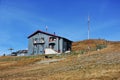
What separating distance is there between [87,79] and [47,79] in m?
6.11

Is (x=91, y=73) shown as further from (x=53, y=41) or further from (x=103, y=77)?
(x=53, y=41)

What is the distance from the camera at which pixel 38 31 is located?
106 m

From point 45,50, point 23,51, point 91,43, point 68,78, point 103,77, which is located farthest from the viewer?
point 91,43

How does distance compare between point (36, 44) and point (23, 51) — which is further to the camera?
point (23, 51)

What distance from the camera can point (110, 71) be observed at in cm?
3716

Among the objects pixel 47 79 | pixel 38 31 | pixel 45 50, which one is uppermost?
pixel 38 31

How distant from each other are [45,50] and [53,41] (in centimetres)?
487

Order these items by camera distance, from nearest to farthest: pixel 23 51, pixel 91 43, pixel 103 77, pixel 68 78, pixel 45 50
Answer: pixel 103 77, pixel 68 78, pixel 45 50, pixel 23 51, pixel 91 43

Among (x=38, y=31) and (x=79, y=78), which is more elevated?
(x=38, y=31)

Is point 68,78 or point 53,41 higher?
point 53,41

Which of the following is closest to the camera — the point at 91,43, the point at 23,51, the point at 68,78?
the point at 68,78

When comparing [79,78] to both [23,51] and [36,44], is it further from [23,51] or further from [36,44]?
[23,51]

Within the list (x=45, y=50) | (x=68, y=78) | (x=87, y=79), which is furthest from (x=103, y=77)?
(x=45, y=50)

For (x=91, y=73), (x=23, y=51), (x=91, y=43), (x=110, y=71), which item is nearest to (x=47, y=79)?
(x=91, y=73)
